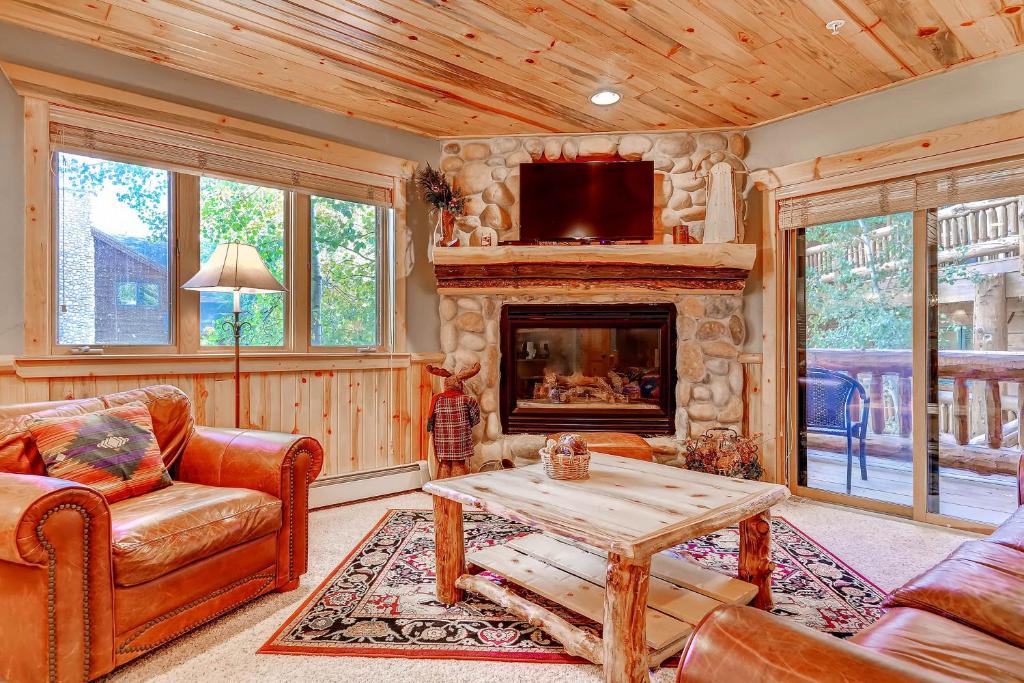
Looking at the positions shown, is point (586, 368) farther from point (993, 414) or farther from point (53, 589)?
point (53, 589)

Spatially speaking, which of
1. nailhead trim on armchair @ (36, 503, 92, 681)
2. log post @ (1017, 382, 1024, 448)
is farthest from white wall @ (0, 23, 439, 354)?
log post @ (1017, 382, 1024, 448)

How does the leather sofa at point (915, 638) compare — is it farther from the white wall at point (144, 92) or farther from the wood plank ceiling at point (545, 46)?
the white wall at point (144, 92)

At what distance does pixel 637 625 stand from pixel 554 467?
0.70 meters

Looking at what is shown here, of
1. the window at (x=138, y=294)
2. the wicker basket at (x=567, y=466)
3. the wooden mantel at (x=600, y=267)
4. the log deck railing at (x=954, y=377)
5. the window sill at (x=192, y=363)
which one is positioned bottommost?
the wicker basket at (x=567, y=466)

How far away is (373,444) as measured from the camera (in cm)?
376

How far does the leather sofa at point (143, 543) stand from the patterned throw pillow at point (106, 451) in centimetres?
6

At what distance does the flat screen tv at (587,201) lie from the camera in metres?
3.80

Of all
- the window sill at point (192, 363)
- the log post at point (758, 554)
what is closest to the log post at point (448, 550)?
the log post at point (758, 554)

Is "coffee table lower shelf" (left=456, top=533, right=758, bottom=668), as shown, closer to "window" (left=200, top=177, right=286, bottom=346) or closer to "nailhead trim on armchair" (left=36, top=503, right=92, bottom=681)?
"nailhead trim on armchair" (left=36, top=503, right=92, bottom=681)

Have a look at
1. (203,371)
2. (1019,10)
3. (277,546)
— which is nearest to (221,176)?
(203,371)

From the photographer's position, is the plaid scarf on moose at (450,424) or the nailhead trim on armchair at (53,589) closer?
the nailhead trim on armchair at (53,589)

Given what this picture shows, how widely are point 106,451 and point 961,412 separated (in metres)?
4.03

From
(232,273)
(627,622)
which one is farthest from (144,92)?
(627,622)

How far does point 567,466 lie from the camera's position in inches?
83.6
